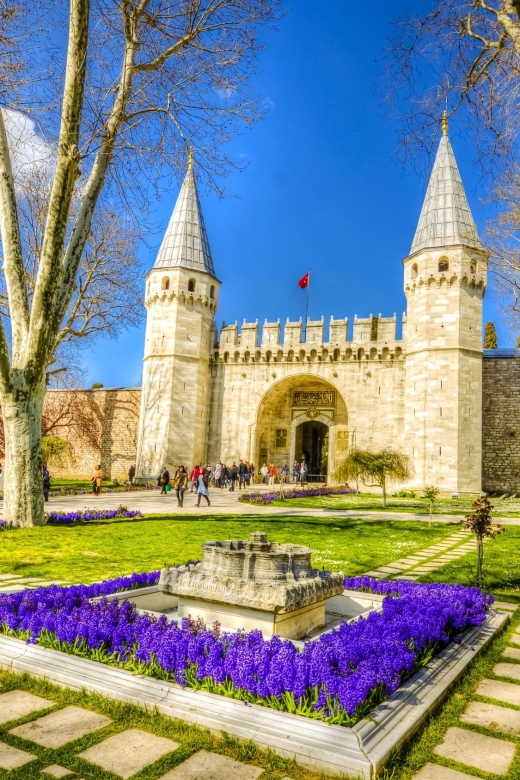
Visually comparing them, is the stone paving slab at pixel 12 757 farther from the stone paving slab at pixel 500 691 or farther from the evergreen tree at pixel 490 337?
the evergreen tree at pixel 490 337

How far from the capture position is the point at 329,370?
26516mm

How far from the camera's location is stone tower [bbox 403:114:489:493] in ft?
70.9

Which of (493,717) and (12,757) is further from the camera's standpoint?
(493,717)

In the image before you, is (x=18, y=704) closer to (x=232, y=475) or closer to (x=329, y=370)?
(x=232, y=475)

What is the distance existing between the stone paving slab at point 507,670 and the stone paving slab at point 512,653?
0.18m

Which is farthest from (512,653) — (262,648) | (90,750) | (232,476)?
(232,476)

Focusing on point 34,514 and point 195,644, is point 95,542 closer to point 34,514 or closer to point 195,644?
point 34,514

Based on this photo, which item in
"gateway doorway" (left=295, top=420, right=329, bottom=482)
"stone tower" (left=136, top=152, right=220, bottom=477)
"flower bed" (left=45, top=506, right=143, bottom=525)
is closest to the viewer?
"flower bed" (left=45, top=506, right=143, bottom=525)

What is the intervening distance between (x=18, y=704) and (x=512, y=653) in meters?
3.40

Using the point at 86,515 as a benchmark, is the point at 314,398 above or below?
above

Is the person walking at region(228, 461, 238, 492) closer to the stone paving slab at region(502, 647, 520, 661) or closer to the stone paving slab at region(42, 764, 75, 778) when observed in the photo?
the stone paving slab at region(502, 647, 520, 661)

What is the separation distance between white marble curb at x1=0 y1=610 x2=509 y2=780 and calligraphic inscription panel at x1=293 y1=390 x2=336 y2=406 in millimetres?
24236

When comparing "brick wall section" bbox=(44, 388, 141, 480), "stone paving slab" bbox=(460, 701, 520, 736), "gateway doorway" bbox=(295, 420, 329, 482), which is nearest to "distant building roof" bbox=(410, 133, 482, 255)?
"gateway doorway" bbox=(295, 420, 329, 482)

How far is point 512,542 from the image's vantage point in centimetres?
1021
